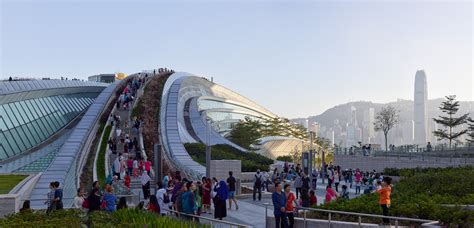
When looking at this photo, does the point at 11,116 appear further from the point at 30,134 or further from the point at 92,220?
the point at 92,220

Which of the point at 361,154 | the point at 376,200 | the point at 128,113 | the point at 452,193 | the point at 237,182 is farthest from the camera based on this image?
the point at 361,154

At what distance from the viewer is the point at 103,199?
1521 centimetres

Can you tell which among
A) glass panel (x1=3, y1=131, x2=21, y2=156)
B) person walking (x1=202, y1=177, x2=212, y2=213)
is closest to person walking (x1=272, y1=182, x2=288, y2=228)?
person walking (x1=202, y1=177, x2=212, y2=213)

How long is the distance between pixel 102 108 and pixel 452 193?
93.0 feet

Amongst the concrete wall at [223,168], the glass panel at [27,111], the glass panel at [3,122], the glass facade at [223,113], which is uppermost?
the glass facade at [223,113]

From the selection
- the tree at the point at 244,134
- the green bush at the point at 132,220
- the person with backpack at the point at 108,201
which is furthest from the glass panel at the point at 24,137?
the tree at the point at 244,134

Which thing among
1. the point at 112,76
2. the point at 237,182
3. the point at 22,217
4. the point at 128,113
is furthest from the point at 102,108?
the point at 112,76

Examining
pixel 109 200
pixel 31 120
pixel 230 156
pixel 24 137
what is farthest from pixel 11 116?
pixel 109 200

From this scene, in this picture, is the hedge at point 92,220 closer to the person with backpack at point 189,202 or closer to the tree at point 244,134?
the person with backpack at point 189,202

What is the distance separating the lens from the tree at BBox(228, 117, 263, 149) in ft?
196

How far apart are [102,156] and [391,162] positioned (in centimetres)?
2177

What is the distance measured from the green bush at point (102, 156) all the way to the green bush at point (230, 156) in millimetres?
5900

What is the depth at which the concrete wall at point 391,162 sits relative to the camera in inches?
1518

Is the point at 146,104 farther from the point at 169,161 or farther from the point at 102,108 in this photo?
the point at 169,161
